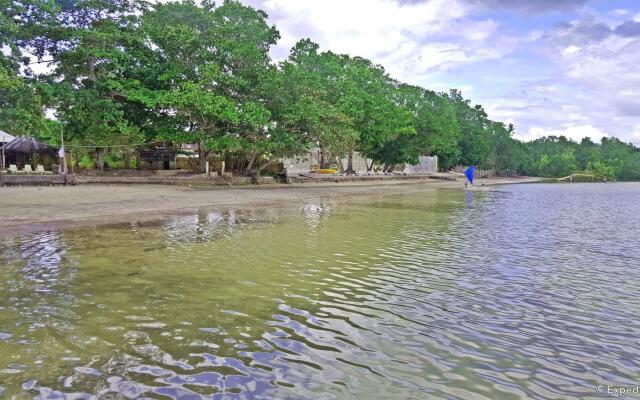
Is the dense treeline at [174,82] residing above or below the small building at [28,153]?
above

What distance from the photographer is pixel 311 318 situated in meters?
5.98

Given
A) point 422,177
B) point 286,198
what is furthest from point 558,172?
point 286,198

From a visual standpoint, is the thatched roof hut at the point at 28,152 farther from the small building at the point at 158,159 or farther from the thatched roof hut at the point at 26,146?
the small building at the point at 158,159

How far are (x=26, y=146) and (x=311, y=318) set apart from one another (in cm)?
3852

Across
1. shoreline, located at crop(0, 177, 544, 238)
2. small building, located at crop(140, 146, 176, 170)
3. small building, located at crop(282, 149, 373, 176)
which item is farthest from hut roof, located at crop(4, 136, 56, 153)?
small building, located at crop(282, 149, 373, 176)

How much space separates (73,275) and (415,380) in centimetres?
625

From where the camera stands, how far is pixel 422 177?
5891cm

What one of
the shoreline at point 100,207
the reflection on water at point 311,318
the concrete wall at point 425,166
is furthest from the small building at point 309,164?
the reflection on water at point 311,318

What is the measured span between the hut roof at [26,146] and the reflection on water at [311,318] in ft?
95.5

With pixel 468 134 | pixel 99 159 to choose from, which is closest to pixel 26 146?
pixel 99 159

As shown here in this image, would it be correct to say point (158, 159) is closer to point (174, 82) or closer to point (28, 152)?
point (28, 152)

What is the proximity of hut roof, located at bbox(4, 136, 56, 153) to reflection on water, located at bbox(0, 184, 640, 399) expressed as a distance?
2912cm

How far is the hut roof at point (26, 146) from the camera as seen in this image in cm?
3522

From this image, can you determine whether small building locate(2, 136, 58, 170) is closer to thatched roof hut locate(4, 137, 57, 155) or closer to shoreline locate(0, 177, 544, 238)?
thatched roof hut locate(4, 137, 57, 155)
